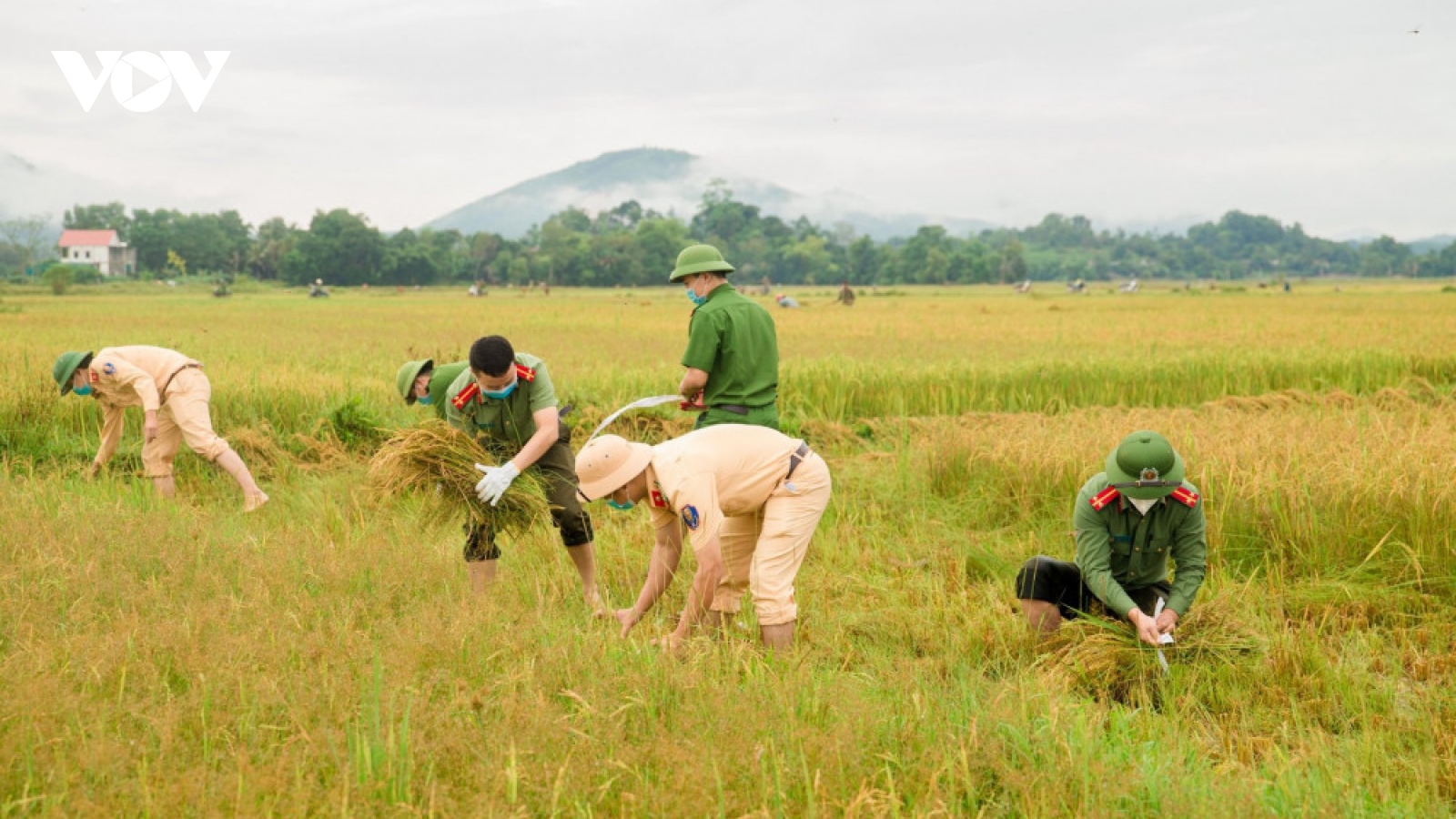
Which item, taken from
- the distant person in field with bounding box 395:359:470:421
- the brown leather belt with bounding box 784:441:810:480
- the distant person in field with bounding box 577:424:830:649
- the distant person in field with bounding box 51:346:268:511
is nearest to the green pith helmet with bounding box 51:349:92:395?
the distant person in field with bounding box 51:346:268:511

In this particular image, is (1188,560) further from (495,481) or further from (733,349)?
(495,481)

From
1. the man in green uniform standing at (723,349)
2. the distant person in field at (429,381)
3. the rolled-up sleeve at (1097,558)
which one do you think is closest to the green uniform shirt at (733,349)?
the man in green uniform standing at (723,349)

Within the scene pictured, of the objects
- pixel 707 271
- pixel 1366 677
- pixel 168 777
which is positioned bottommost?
pixel 1366 677

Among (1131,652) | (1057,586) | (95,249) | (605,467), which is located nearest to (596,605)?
(605,467)

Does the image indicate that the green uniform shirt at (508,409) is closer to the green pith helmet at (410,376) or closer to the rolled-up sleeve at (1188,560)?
the green pith helmet at (410,376)

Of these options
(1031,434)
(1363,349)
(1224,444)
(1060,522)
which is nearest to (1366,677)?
(1060,522)

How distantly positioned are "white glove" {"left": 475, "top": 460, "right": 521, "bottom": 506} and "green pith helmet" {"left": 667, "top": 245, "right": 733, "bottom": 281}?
104 cm

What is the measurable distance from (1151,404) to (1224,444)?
5.20m

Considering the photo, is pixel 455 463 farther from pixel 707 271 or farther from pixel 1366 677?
pixel 1366 677

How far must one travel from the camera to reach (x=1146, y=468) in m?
3.81

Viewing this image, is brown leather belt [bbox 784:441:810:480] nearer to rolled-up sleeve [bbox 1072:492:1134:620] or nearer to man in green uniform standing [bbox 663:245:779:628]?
man in green uniform standing [bbox 663:245:779:628]

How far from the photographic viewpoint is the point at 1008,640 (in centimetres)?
440

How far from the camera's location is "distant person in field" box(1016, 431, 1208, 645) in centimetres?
385

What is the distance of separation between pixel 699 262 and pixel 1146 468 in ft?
6.35
